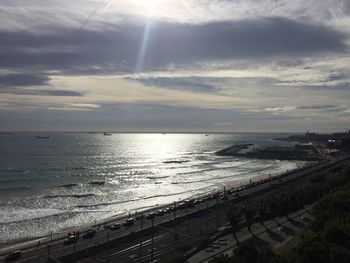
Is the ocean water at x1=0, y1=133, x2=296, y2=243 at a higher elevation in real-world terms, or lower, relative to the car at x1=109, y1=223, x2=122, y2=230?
lower

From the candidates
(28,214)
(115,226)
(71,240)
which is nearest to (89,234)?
(71,240)

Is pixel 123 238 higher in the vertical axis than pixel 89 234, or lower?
higher

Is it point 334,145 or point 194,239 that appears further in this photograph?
point 334,145

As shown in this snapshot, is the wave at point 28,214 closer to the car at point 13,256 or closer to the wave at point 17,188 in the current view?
the car at point 13,256

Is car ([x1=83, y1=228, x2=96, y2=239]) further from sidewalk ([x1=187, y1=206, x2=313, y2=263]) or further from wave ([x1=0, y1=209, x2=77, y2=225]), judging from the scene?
wave ([x1=0, y1=209, x2=77, y2=225])

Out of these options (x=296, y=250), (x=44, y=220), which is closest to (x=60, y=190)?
(x=44, y=220)

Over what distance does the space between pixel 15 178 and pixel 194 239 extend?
67.6m

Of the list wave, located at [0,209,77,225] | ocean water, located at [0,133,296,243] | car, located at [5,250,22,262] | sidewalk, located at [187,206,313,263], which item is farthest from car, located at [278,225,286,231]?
wave, located at [0,209,77,225]

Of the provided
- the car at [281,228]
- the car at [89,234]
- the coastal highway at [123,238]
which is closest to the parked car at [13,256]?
the coastal highway at [123,238]

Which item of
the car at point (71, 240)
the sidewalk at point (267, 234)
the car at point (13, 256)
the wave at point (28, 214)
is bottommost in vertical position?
the wave at point (28, 214)

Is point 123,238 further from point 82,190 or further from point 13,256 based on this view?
point 82,190

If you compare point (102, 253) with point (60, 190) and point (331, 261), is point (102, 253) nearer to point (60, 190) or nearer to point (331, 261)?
point (331, 261)

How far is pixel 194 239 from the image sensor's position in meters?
38.5

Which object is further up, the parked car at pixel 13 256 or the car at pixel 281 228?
the car at pixel 281 228
